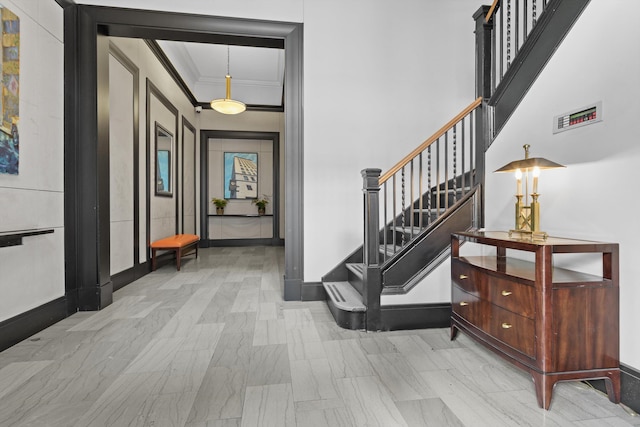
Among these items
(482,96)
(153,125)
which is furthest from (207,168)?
(482,96)

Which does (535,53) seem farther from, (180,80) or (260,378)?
(180,80)

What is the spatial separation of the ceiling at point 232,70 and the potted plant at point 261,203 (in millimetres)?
2333

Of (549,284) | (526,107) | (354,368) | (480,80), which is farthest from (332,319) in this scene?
(480,80)

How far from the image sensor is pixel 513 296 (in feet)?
5.47

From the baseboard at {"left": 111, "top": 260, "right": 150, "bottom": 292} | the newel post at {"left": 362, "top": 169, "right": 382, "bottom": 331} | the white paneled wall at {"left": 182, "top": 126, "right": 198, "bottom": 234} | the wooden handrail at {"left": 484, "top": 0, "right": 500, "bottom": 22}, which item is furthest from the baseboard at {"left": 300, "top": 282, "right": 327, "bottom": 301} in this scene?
the white paneled wall at {"left": 182, "top": 126, "right": 198, "bottom": 234}

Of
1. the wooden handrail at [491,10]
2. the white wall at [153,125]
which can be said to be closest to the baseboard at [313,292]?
the white wall at [153,125]

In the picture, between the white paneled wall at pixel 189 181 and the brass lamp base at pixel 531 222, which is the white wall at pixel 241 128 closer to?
the white paneled wall at pixel 189 181

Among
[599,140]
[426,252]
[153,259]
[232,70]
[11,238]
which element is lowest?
[153,259]

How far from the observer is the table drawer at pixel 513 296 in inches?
61.4

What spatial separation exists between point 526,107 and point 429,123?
141cm

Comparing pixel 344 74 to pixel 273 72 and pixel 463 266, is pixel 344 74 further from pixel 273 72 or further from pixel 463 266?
pixel 273 72

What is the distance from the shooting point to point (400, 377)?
5.79ft

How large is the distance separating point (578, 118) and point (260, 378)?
244cm

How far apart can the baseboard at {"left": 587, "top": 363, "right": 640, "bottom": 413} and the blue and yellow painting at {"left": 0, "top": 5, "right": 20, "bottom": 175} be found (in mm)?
3926
